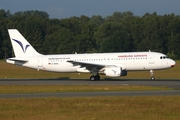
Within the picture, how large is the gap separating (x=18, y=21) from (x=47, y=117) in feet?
388

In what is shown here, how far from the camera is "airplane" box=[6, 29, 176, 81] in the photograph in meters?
50.4

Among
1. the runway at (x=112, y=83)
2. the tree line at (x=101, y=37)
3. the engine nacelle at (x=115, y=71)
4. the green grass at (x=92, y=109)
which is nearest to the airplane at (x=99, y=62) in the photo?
the engine nacelle at (x=115, y=71)

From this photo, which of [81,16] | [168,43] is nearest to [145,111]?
[168,43]

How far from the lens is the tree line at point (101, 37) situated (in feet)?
400

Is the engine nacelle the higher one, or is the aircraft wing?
the aircraft wing

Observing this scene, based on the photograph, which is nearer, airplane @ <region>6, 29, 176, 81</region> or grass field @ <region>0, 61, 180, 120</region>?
grass field @ <region>0, 61, 180, 120</region>

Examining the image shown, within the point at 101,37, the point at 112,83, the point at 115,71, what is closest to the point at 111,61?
the point at 115,71

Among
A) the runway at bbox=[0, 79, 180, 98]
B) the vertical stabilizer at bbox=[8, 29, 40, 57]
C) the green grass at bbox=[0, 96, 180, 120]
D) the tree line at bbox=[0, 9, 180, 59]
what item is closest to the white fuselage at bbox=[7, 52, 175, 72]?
the vertical stabilizer at bbox=[8, 29, 40, 57]

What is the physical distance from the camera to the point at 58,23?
14325cm

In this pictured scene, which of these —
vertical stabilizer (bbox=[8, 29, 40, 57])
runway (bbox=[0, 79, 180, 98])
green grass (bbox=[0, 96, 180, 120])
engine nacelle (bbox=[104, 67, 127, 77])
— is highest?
vertical stabilizer (bbox=[8, 29, 40, 57])

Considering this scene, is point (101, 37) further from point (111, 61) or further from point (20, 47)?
point (111, 61)

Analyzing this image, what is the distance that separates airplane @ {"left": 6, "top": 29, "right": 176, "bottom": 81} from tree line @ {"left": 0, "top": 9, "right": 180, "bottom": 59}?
65.3 metres

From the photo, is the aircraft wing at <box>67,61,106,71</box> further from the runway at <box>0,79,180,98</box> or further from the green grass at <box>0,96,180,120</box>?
the green grass at <box>0,96,180,120</box>

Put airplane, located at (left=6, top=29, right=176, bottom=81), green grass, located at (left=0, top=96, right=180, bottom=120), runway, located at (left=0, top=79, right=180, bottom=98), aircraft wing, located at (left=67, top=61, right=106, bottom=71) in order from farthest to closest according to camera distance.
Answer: airplane, located at (left=6, top=29, right=176, bottom=81), aircraft wing, located at (left=67, top=61, right=106, bottom=71), runway, located at (left=0, top=79, right=180, bottom=98), green grass, located at (left=0, top=96, right=180, bottom=120)
